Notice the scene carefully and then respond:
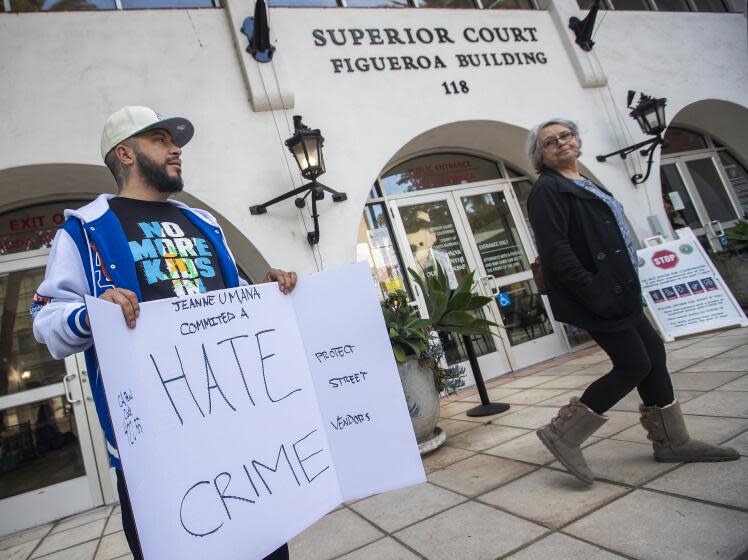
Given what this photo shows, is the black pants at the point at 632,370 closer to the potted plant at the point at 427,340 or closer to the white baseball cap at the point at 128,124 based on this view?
the potted plant at the point at 427,340

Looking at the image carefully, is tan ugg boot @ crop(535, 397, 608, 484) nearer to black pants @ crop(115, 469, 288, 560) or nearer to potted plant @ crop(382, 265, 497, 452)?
potted plant @ crop(382, 265, 497, 452)

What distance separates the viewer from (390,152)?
4.43 metres

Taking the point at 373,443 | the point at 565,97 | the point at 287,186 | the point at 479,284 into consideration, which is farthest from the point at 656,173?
the point at 373,443

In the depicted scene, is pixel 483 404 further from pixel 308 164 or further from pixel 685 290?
pixel 685 290

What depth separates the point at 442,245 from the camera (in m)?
5.30

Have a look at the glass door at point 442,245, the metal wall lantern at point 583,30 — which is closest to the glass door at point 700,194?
the metal wall lantern at point 583,30

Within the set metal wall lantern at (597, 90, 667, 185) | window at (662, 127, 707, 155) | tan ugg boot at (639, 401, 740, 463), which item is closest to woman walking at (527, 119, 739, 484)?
tan ugg boot at (639, 401, 740, 463)

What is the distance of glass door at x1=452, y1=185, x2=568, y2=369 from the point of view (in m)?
5.32

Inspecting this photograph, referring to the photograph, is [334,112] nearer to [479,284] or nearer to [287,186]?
[287,186]

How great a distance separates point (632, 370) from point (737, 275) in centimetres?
502

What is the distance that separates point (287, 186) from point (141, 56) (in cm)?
170

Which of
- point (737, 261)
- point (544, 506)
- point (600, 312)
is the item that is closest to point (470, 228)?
point (737, 261)

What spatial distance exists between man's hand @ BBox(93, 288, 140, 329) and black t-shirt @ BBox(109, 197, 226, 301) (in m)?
0.21

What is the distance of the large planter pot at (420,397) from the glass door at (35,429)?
2757mm
